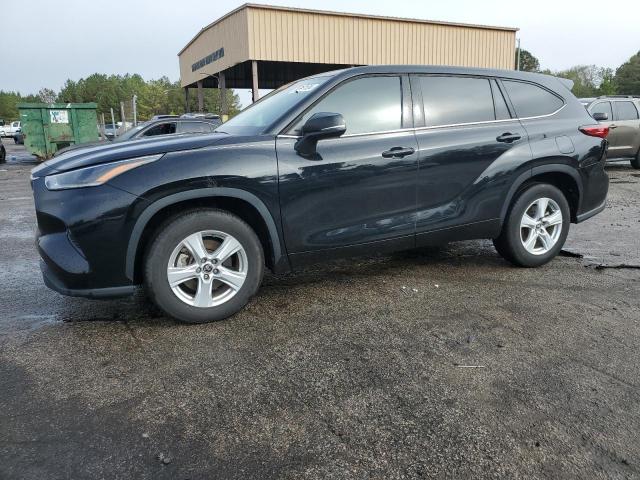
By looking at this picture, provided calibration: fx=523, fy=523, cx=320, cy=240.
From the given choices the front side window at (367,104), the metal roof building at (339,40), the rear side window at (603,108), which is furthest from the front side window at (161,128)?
the metal roof building at (339,40)

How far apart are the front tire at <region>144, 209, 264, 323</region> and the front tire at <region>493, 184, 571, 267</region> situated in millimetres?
2329

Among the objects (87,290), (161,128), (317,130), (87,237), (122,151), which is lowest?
(87,290)

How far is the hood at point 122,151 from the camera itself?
328cm

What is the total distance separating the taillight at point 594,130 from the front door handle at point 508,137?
78 cm

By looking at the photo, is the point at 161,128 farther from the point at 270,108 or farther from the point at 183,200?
the point at 183,200

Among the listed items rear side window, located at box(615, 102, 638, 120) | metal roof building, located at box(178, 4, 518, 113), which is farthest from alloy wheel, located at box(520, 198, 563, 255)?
metal roof building, located at box(178, 4, 518, 113)

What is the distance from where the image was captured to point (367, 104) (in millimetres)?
4008

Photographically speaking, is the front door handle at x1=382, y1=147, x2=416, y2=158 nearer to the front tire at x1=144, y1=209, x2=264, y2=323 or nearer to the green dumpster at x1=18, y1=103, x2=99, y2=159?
the front tire at x1=144, y1=209, x2=264, y2=323

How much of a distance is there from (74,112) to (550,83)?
1838 centimetres

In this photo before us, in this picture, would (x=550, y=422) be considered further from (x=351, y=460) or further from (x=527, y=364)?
(x=351, y=460)

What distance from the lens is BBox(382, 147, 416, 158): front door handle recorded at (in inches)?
154

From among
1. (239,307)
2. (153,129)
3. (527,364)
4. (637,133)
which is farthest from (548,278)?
(637,133)

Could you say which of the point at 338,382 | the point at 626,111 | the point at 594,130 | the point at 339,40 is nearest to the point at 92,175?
the point at 338,382

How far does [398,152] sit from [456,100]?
2.81ft
